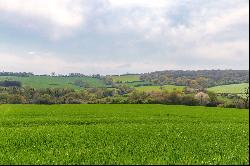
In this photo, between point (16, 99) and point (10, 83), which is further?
point (10, 83)

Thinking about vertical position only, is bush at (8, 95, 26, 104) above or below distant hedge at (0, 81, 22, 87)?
below

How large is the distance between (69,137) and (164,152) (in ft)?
28.4

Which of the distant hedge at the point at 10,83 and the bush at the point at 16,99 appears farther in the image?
the distant hedge at the point at 10,83

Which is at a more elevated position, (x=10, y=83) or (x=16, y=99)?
(x=10, y=83)

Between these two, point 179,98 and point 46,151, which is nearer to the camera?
point 46,151

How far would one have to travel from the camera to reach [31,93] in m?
135

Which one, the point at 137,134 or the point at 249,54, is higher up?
the point at 249,54

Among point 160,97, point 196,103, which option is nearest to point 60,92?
point 160,97

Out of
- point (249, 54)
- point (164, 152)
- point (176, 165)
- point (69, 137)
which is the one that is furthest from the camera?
point (69, 137)

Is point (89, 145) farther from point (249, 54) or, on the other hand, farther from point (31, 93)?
point (31, 93)

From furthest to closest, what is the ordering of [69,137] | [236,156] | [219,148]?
[69,137]
[219,148]
[236,156]

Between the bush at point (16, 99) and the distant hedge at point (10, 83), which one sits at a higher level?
the distant hedge at point (10, 83)

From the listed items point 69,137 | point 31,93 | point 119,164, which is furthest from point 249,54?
point 31,93

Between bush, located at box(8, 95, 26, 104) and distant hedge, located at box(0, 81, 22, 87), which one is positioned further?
distant hedge, located at box(0, 81, 22, 87)
